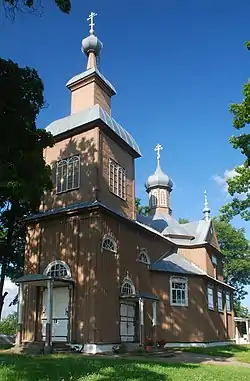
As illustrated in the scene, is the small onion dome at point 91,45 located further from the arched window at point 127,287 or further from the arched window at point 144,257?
the arched window at point 127,287

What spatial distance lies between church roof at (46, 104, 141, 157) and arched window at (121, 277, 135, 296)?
6.83 metres

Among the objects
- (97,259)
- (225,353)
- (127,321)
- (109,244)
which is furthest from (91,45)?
(225,353)

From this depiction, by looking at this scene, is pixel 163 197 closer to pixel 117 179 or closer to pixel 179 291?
pixel 179 291

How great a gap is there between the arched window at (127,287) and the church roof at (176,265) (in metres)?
3.03

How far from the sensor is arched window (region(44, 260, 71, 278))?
1736 centimetres

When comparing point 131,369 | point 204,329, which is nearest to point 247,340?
point 204,329

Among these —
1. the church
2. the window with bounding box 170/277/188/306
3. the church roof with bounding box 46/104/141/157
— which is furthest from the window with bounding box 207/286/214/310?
the church roof with bounding box 46/104/141/157

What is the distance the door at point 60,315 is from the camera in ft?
55.5

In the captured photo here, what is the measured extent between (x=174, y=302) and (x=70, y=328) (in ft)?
25.7

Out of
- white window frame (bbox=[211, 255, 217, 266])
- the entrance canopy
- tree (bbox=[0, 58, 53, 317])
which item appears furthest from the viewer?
white window frame (bbox=[211, 255, 217, 266])

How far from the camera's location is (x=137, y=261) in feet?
65.7

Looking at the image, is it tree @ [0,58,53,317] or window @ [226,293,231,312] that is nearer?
tree @ [0,58,53,317]

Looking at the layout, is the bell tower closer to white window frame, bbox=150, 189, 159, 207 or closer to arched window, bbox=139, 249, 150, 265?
white window frame, bbox=150, 189, 159, 207

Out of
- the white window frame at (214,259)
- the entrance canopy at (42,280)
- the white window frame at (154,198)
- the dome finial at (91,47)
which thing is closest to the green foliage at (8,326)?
the white window frame at (154,198)
